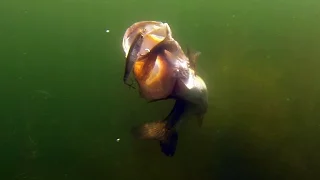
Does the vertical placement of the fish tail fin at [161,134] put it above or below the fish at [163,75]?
below

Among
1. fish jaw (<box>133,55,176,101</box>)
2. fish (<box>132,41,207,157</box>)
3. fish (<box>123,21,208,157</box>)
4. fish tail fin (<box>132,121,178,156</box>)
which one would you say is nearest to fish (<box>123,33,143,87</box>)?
fish (<box>123,21,208,157</box>)

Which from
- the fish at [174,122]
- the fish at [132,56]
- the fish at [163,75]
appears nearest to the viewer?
the fish at [132,56]

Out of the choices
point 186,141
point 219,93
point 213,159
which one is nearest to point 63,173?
point 186,141

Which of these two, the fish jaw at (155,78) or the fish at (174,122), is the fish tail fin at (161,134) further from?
the fish jaw at (155,78)

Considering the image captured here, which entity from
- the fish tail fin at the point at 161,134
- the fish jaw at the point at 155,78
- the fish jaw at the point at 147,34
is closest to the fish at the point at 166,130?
the fish tail fin at the point at 161,134

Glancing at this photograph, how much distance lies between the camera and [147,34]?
51.8 inches

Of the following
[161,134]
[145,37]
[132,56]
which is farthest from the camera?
[161,134]

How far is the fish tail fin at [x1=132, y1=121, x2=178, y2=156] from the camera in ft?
5.20

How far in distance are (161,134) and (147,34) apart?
47 centimetres

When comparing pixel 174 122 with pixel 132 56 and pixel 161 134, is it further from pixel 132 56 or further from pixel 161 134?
pixel 132 56

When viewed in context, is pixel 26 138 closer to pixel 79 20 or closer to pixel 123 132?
pixel 123 132

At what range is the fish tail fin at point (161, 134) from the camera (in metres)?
1.58

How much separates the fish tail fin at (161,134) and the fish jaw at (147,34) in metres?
0.41

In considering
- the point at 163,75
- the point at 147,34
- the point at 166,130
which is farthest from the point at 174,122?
the point at 147,34
